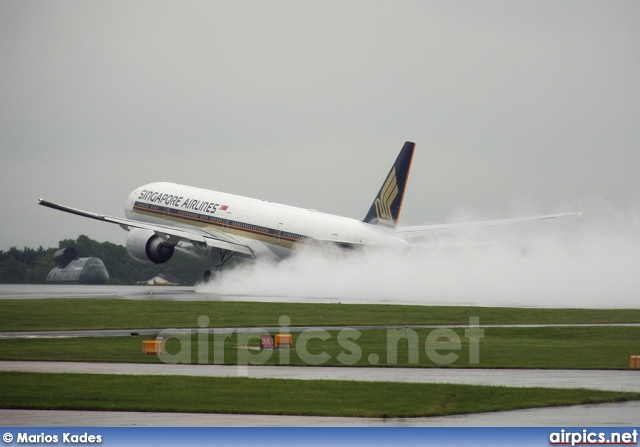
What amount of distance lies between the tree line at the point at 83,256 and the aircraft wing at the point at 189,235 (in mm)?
26807

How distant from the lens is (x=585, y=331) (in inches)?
1956

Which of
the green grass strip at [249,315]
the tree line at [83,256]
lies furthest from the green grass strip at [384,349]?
the tree line at [83,256]

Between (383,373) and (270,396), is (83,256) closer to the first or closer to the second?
(383,373)

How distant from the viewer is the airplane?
76938 millimetres

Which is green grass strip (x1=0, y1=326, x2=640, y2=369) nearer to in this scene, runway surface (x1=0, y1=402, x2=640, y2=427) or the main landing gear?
runway surface (x1=0, y1=402, x2=640, y2=427)

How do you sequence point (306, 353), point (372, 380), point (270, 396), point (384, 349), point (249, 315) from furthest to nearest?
point (249, 315) → point (384, 349) → point (306, 353) → point (372, 380) → point (270, 396)

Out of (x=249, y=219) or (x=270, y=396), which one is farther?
(x=249, y=219)

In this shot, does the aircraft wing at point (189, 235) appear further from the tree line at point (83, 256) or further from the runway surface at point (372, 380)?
the runway surface at point (372, 380)

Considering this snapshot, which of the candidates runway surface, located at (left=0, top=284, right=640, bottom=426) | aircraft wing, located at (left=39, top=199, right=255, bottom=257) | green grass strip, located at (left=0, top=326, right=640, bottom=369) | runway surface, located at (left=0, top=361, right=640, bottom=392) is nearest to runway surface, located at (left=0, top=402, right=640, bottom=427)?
runway surface, located at (left=0, top=284, right=640, bottom=426)

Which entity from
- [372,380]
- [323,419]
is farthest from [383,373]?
[323,419]

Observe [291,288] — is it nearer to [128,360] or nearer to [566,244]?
[566,244]

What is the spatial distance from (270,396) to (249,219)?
55.6 meters

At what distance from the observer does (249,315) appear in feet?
189

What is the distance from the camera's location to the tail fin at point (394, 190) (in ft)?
252
